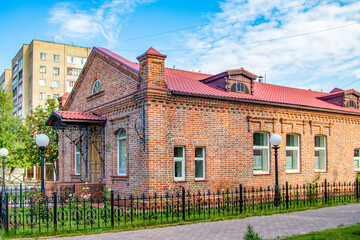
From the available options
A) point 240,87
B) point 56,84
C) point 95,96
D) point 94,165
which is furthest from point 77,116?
point 56,84

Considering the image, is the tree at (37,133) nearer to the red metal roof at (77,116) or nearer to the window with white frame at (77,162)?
the window with white frame at (77,162)

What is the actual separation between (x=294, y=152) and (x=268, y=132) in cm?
214

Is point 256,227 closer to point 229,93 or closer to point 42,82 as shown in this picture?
point 229,93

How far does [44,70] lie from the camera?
177 ft

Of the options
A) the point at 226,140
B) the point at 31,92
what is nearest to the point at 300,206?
the point at 226,140

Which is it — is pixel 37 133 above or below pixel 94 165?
above

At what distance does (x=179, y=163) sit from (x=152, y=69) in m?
3.69

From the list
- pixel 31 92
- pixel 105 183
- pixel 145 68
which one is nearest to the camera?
pixel 145 68

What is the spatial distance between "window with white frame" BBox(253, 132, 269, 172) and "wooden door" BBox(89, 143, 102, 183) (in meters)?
7.09

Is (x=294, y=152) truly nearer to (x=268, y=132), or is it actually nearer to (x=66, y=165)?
(x=268, y=132)

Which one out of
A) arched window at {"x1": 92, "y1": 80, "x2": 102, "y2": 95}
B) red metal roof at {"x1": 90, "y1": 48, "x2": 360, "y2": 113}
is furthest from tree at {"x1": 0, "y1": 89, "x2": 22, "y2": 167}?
red metal roof at {"x1": 90, "y1": 48, "x2": 360, "y2": 113}

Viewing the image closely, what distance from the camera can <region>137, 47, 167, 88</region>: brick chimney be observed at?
13.0 meters

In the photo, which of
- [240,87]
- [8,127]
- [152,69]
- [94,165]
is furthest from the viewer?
[8,127]

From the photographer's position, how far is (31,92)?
54188 millimetres
